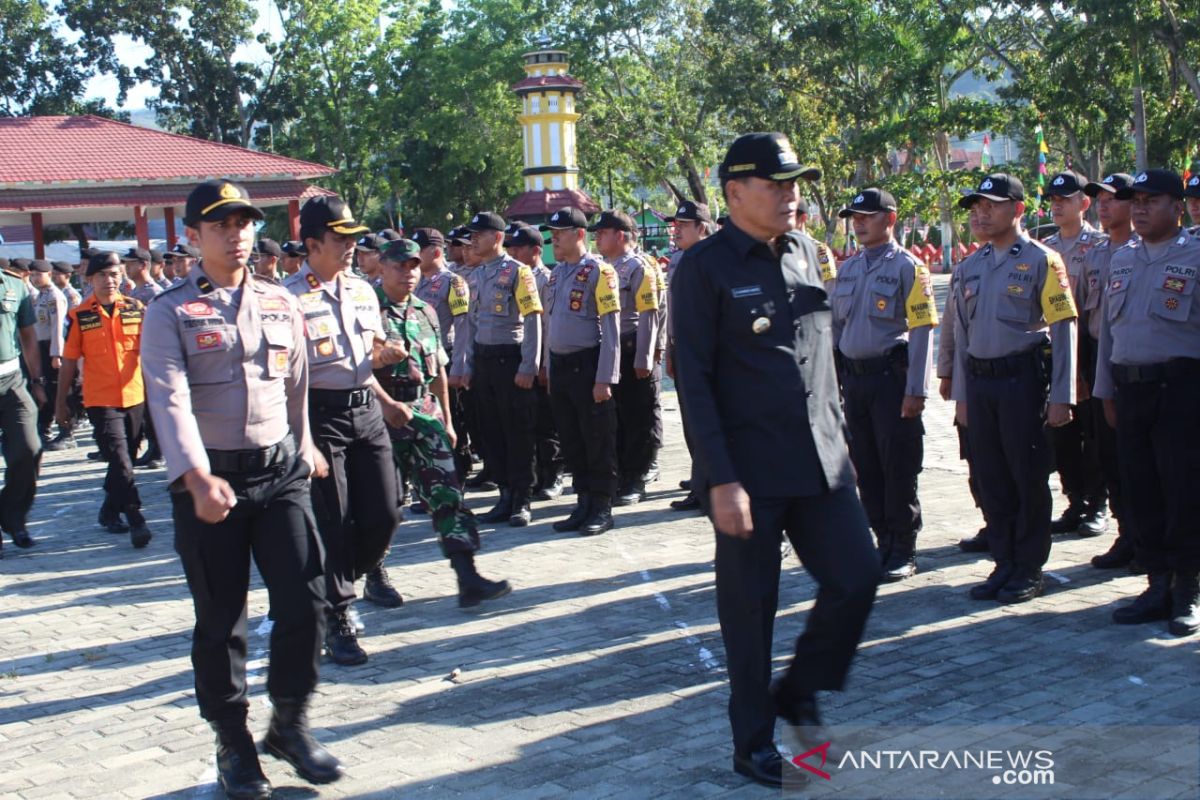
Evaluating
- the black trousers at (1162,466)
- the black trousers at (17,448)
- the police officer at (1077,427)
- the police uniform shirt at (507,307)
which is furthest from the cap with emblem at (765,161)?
the black trousers at (17,448)

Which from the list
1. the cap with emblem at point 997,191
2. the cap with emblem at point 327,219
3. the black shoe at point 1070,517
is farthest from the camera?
the black shoe at point 1070,517

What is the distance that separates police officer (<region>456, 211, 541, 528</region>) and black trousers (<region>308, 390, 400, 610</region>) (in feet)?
10.5

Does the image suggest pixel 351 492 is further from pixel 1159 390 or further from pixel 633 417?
pixel 633 417

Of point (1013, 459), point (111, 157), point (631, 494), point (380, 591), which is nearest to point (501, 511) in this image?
point (631, 494)

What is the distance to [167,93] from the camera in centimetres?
5131

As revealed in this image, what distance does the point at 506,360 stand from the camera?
10.1 m

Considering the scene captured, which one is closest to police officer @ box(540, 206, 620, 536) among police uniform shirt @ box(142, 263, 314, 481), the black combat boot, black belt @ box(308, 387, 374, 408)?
the black combat boot

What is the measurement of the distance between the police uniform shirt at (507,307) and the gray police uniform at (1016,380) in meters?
3.63

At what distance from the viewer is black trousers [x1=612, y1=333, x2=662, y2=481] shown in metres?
10.5

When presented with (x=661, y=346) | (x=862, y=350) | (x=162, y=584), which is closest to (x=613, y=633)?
(x=862, y=350)

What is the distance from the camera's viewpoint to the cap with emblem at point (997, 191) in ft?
22.1

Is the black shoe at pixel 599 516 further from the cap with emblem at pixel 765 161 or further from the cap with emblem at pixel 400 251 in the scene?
the cap with emblem at pixel 765 161

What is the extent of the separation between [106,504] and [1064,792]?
25.9 ft

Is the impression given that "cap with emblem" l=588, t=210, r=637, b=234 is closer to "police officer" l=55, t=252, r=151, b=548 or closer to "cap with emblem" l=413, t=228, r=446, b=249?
"cap with emblem" l=413, t=228, r=446, b=249
